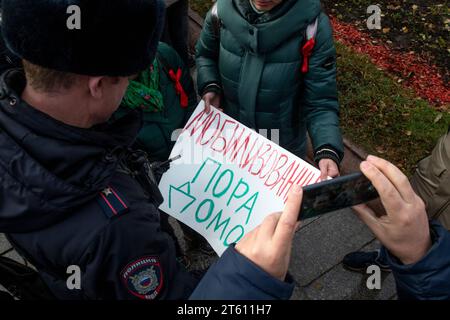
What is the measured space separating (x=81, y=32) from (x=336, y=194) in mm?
859

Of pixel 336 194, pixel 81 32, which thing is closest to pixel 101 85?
pixel 81 32

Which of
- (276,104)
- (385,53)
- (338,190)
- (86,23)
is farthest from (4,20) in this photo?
(385,53)

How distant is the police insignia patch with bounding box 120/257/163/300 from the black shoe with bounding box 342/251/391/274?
1941 millimetres

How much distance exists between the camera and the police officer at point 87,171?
117cm

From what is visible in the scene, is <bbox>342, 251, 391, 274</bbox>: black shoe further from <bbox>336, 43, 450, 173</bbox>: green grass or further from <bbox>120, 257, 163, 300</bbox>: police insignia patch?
<bbox>120, 257, 163, 300</bbox>: police insignia patch

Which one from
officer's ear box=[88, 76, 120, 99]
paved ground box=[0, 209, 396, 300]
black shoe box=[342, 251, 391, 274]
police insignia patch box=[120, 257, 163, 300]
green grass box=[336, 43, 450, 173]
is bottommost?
paved ground box=[0, 209, 396, 300]

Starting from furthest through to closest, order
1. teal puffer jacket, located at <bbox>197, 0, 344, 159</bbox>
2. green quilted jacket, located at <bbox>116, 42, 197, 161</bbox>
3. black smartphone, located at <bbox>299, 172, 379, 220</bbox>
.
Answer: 1. green quilted jacket, located at <bbox>116, 42, 197, 161</bbox>
2. teal puffer jacket, located at <bbox>197, 0, 344, 159</bbox>
3. black smartphone, located at <bbox>299, 172, 379, 220</bbox>

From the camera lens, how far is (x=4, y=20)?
1.21m

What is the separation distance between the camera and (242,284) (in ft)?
3.87

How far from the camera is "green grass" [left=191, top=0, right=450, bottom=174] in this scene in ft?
12.1

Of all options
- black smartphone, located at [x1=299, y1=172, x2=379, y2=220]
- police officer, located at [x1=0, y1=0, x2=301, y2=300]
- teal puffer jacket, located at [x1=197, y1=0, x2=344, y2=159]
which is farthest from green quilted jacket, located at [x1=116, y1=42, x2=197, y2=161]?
black smartphone, located at [x1=299, y1=172, x2=379, y2=220]

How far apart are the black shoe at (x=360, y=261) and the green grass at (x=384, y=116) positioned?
877 millimetres

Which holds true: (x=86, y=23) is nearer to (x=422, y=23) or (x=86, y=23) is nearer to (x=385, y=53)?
(x=385, y=53)
